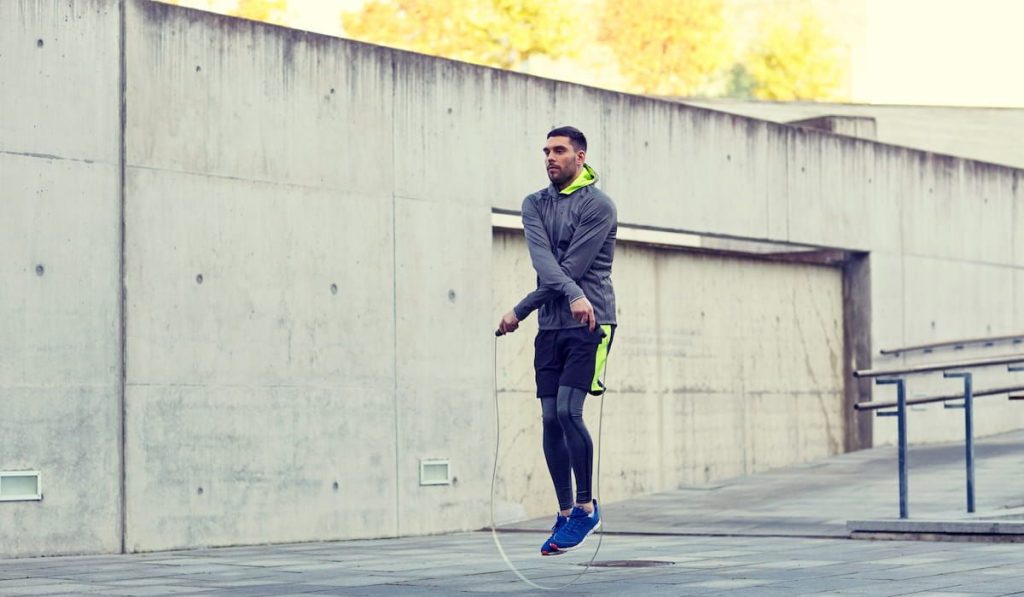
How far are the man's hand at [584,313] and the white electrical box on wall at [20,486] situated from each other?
16.2ft

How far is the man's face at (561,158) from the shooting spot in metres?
8.35

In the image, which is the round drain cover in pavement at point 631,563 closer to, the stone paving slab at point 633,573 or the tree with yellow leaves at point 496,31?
the stone paving slab at point 633,573

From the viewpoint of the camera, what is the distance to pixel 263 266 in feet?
42.9

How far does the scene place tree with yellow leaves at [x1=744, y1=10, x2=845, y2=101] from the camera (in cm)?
5522

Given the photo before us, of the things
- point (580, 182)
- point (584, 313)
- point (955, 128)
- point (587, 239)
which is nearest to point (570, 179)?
point (580, 182)

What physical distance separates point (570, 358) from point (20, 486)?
474cm

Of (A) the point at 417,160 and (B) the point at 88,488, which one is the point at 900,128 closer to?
(A) the point at 417,160

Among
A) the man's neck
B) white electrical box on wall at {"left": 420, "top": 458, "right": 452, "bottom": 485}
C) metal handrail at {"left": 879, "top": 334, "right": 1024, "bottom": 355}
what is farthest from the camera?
metal handrail at {"left": 879, "top": 334, "right": 1024, "bottom": 355}

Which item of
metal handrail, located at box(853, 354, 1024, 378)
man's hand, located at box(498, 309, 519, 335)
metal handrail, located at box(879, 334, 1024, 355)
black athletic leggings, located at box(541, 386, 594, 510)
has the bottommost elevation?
black athletic leggings, located at box(541, 386, 594, 510)

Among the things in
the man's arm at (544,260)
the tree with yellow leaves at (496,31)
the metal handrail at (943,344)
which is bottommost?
the metal handrail at (943,344)

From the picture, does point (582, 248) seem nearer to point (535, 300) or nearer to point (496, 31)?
point (535, 300)

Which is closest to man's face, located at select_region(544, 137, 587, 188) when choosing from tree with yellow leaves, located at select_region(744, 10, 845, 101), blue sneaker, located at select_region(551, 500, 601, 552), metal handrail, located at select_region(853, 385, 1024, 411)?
blue sneaker, located at select_region(551, 500, 601, 552)

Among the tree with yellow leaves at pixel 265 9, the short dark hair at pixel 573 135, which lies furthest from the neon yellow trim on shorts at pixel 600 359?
the tree with yellow leaves at pixel 265 9

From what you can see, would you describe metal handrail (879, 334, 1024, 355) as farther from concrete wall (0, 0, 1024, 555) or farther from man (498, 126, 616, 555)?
man (498, 126, 616, 555)
